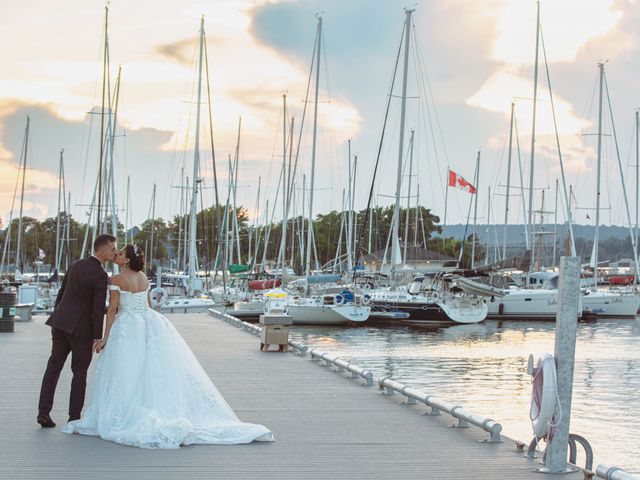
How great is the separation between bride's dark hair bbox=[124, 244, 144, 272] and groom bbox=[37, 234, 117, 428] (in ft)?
0.49

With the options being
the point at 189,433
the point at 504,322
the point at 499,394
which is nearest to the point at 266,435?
the point at 189,433

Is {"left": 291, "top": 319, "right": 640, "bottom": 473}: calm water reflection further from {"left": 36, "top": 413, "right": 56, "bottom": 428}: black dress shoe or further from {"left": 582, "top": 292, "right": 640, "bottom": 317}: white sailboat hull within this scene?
{"left": 36, "top": 413, "right": 56, "bottom": 428}: black dress shoe

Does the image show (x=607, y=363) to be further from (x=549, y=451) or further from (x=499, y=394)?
(x=549, y=451)

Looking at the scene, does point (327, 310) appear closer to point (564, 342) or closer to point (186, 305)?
point (186, 305)

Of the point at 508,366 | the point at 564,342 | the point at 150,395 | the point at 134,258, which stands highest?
the point at 134,258

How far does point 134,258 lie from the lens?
10922 mm

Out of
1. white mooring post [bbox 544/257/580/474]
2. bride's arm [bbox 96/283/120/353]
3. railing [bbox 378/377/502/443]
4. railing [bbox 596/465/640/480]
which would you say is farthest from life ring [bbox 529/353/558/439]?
bride's arm [bbox 96/283/120/353]

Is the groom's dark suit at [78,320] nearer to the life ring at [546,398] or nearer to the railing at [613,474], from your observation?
the life ring at [546,398]

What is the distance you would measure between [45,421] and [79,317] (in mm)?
1166

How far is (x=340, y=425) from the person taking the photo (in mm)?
11672

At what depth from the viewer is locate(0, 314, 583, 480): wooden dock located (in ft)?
28.9

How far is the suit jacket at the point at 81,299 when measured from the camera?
10883mm

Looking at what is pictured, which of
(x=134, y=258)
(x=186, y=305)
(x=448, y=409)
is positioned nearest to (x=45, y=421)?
(x=134, y=258)

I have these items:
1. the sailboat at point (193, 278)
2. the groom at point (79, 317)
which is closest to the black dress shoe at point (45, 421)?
the groom at point (79, 317)
